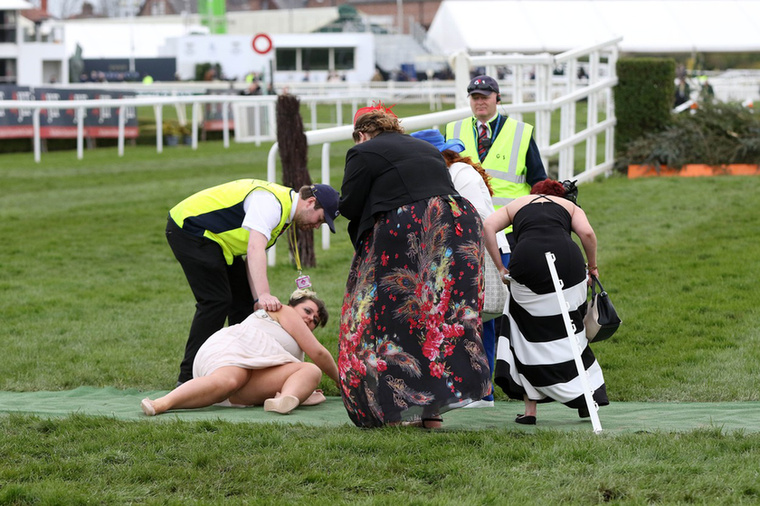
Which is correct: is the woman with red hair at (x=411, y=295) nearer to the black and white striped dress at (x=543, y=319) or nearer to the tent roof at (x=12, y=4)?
the black and white striped dress at (x=543, y=319)

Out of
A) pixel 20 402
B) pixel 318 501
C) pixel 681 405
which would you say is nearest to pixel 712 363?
pixel 681 405

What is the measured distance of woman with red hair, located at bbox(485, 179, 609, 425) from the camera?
5621 mm

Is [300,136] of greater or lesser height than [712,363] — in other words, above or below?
above

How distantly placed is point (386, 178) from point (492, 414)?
1.62 meters

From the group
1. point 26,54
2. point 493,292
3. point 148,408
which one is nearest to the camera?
point 148,408

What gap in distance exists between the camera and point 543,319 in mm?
5652

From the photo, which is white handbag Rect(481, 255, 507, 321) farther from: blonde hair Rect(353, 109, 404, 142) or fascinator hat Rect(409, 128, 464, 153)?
blonde hair Rect(353, 109, 404, 142)

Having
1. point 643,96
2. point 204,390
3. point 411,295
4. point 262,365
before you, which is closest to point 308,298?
point 262,365

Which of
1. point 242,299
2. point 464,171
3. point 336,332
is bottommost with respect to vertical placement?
point 336,332

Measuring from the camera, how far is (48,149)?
81.1ft

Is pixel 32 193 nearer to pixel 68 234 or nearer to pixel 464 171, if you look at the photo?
pixel 68 234

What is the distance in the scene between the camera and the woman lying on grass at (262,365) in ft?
19.7

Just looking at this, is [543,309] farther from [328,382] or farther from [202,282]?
[202,282]

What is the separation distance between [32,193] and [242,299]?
435 inches
